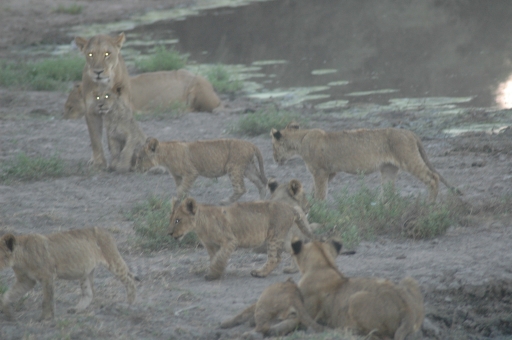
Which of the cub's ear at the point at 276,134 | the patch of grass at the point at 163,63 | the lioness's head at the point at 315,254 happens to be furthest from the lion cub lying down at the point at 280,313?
the patch of grass at the point at 163,63

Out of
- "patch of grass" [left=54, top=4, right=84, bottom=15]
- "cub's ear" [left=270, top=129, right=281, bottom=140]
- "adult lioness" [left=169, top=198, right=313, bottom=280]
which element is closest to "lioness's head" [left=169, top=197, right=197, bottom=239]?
"adult lioness" [left=169, top=198, right=313, bottom=280]

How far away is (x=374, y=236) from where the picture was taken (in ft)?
24.5

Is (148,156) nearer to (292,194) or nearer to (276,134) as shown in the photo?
(276,134)

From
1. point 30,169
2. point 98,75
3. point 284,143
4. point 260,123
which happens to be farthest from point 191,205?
point 260,123

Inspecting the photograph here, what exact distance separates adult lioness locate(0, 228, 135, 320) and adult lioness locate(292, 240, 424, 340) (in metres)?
1.18

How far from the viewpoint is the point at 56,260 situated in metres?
5.54

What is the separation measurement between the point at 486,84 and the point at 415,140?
7042mm

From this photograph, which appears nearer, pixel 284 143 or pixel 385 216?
pixel 385 216

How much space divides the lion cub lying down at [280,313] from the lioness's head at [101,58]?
521cm

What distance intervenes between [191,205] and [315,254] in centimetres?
114

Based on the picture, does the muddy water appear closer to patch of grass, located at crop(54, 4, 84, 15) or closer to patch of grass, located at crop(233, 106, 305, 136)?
patch of grass, located at crop(233, 106, 305, 136)

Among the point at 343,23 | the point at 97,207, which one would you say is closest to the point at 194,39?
the point at 343,23

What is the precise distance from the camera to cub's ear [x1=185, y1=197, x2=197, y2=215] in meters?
6.36

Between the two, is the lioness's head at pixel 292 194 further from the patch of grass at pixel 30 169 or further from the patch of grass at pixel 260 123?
the patch of grass at pixel 260 123
